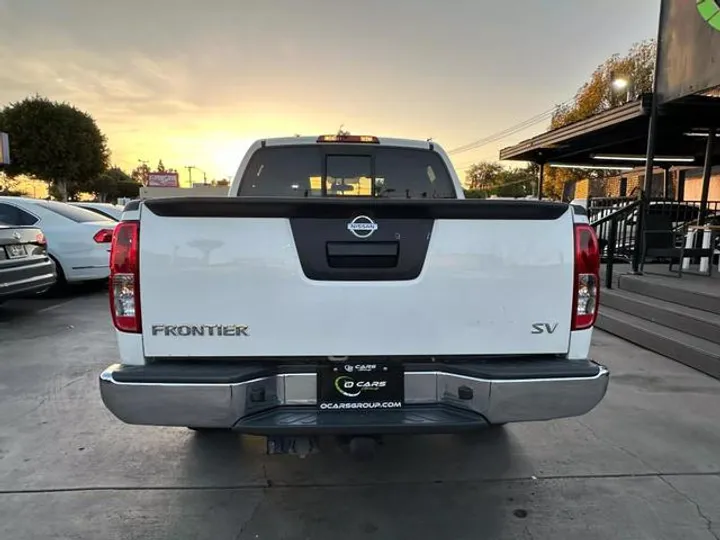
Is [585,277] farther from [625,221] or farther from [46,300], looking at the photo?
[46,300]

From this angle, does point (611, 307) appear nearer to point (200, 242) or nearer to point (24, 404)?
point (200, 242)

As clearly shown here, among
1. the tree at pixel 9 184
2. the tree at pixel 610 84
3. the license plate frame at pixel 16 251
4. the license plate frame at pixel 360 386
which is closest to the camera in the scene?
the license plate frame at pixel 360 386

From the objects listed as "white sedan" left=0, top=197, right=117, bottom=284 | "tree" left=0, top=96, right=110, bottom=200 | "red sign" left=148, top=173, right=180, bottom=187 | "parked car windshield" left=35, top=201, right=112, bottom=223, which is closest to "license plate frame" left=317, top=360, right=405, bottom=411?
"white sedan" left=0, top=197, right=117, bottom=284

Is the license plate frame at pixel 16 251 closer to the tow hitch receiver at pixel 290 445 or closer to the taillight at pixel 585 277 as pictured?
the tow hitch receiver at pixel 290 445

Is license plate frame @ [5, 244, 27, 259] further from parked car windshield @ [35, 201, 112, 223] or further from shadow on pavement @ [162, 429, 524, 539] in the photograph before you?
shadow on pavement @ [162, 429, 524, 539]

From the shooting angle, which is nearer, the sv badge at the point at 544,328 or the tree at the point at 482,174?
the sv badge at the point at 544,328

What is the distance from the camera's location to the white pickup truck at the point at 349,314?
6.91ft

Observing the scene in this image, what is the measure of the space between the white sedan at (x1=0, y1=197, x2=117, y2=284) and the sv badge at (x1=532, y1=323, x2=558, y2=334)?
7.84m

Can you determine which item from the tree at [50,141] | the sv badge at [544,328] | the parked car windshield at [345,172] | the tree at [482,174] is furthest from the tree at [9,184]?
the tree at [482,174]

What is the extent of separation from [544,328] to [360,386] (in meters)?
0.89

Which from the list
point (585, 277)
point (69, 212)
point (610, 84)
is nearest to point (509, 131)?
point (610, 84)

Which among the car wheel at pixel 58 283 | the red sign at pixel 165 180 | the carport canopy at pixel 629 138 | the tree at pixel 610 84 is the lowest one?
the car wheel at pixel 58 283

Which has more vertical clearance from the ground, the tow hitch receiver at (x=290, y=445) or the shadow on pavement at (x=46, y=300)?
the tow hitch receiver at (x=290, y=445)

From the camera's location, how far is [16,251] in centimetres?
643
